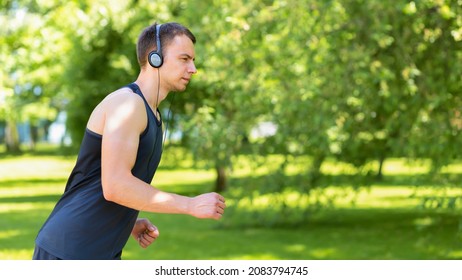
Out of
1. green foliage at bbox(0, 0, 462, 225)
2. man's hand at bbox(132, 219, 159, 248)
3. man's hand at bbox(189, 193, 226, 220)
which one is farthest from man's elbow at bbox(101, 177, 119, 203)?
green foliage at bbox(0, 0, 462, 225)

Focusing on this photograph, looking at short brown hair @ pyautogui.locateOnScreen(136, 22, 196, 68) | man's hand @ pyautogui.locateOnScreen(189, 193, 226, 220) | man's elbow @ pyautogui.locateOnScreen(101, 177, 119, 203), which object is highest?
short brown hair @ pyautogui.locateOnScreen(136, 22, 196, 68)

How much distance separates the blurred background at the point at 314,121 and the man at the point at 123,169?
21.0ft

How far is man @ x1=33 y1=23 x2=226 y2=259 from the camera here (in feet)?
11.3

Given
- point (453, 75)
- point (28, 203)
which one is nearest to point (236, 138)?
point (453, 75)

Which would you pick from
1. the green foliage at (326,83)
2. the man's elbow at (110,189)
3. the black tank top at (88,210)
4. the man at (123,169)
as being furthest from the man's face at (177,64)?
the green foliage at (326,83)

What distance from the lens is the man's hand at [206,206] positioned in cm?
338

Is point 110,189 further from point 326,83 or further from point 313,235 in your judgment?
point 313,235

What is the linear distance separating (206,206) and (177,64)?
24.4 inches

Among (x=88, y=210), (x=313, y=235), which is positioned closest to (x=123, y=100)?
(x=88, y=210)

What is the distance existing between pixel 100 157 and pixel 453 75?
7711mm

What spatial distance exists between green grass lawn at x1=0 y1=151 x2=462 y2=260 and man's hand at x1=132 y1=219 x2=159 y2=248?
6847mm

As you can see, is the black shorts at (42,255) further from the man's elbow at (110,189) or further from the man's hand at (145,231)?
the man's hand at (145,231)

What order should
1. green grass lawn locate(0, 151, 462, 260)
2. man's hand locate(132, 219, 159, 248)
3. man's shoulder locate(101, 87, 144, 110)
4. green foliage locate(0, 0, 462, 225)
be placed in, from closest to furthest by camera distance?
man's shoulder locate(101, 87, 144, 110) → man's hand locate(132, 219, 159, 248) → green foliage locate(0, 0, 462, 225) → green grass lawn locate(0, 151, 462, 260)

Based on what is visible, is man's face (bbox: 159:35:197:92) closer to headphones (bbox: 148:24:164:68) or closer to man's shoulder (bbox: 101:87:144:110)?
headphones (bbox: 148:24:164:68)
